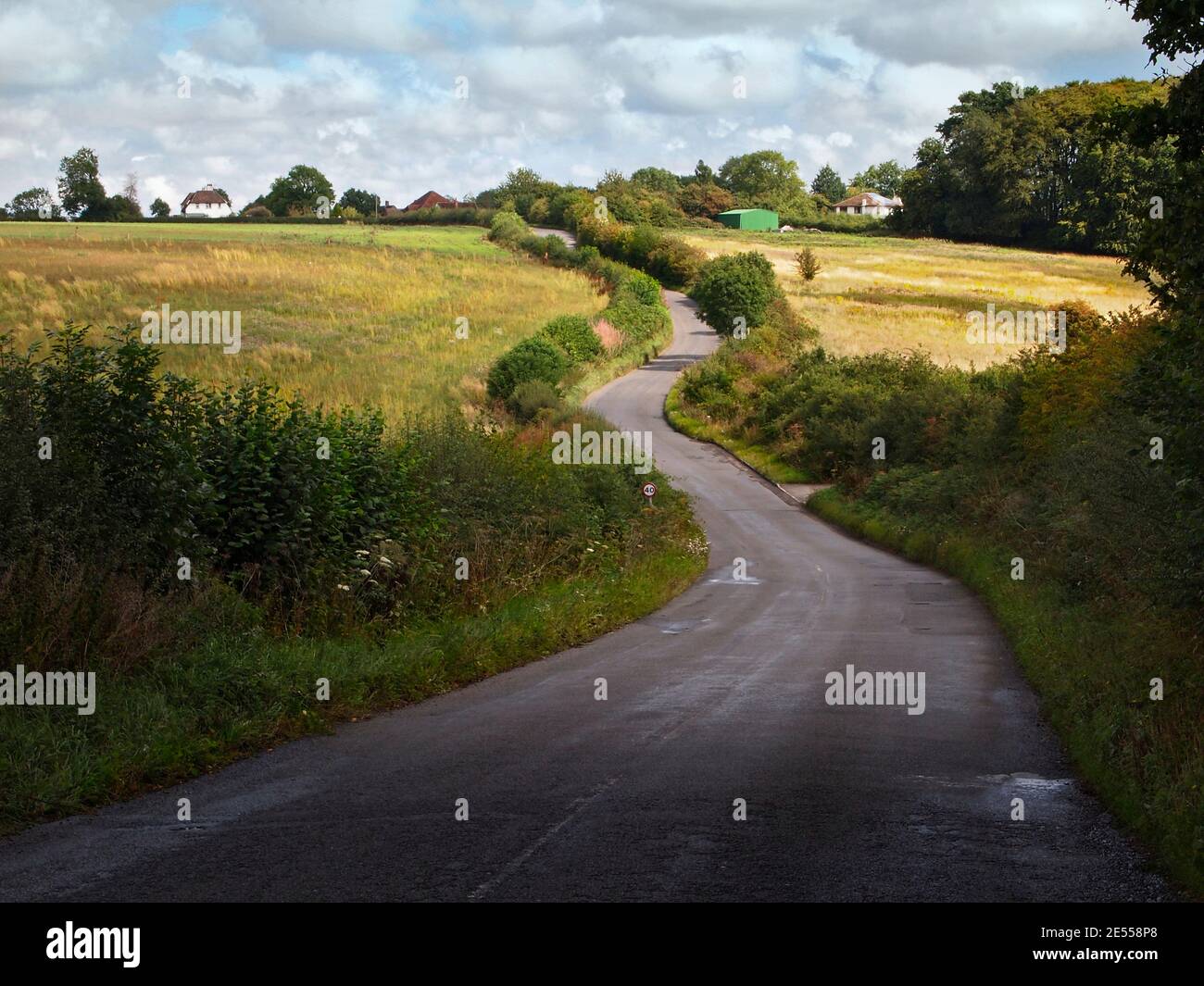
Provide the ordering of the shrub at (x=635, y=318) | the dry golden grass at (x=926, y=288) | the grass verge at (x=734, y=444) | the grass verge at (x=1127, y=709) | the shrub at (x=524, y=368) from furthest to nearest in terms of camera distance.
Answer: the shrub at (x=635, y=318), the dry golden grass at (x=926, y=288), the grass verge at (x=734, y=444), the shrub at (x=524, y=368), the grass verge at (x=1127, y=709)

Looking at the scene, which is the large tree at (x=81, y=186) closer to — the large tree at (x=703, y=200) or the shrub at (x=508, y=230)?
the shrub at (x=508, y=230)

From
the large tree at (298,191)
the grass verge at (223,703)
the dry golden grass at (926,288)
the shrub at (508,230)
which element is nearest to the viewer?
the grass verge at (223,703)

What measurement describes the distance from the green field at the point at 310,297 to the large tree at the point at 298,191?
43581 millimetres

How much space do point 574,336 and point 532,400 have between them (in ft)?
74.6

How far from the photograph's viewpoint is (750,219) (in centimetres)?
15112

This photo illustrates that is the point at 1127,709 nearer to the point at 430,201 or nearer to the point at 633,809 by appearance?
the point at 633,809

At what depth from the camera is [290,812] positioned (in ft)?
26.0

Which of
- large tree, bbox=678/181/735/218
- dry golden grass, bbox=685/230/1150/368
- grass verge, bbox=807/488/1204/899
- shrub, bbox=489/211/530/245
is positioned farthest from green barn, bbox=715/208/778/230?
grass verge, bbox=807/488/1204/899

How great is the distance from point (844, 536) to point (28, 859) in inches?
1420

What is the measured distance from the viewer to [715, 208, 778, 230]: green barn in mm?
150625

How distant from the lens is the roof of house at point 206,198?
513 ft

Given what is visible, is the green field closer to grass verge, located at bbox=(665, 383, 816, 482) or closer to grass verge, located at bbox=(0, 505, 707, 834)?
grass verge, located at bbox=(665, 383, 816, 482)

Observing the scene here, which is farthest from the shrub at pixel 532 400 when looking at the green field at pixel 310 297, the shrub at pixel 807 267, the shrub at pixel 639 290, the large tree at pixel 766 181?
the large tree at pixel 766 181
